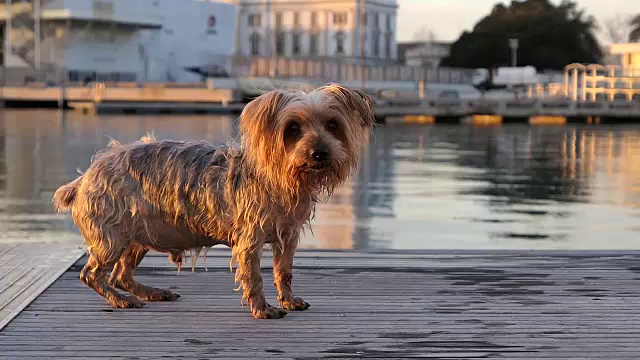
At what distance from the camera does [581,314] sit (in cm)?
584

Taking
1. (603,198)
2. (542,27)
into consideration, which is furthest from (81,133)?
(542,27)

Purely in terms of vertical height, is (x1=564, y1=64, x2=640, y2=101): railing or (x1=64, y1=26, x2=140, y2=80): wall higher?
(x1=64, y1=26, x2=140, y2=80): wall

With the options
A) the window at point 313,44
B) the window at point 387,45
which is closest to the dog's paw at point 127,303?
the window at point 313,44

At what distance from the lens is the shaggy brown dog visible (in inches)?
214

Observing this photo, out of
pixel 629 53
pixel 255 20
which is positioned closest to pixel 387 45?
pixel 255 20

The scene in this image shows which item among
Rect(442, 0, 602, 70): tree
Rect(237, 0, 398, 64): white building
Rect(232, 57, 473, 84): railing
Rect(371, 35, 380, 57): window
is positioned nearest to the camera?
Rect(232, 57, 473, 84): railing

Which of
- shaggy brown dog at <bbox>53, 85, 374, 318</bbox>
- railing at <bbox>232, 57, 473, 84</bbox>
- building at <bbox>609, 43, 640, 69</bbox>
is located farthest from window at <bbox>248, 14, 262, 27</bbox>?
shaggy brown dog at <bbox>53, 85, 374, 318</bbox>

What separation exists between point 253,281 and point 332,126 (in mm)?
970

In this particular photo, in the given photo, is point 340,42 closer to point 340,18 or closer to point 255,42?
point 340,18

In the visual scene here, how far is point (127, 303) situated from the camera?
6023 mm

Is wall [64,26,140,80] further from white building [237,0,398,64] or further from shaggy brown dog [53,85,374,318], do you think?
shaggy brown dog [53,85,374,318]

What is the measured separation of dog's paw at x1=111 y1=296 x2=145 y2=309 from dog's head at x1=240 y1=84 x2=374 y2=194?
3.75 ft

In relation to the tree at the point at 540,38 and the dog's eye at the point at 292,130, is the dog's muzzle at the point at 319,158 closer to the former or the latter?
the dog's eye at the point at 292,130

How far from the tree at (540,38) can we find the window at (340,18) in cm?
2619
